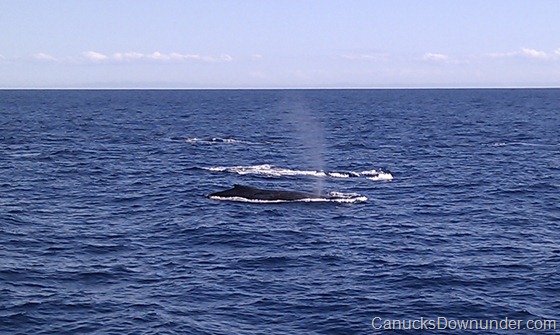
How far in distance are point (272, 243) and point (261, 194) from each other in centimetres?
1149

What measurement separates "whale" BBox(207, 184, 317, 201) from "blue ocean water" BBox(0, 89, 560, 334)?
3.13 ft

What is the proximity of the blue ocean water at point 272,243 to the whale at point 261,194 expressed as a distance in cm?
95

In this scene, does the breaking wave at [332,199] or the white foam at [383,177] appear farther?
the white foam at [383,177]

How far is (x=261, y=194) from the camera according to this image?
4788 centimetres

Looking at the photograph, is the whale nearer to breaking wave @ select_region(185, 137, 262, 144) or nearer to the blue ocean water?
the blue ocean water

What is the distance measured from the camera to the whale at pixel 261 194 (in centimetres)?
4734

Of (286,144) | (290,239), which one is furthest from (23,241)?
(286,144)

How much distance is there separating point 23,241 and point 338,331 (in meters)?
19.2

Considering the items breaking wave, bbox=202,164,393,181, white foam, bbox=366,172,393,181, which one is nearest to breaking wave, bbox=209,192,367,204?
white foam, bbox=366,172,393,181

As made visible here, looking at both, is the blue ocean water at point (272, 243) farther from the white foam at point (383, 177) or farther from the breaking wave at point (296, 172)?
the white foam at point (383, 177)

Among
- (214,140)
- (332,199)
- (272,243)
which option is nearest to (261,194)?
(332,199)

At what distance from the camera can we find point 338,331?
2470 centimetres

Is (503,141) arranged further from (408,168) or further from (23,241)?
(23,241)

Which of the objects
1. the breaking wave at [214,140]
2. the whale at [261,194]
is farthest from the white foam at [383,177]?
the breaking wave at [214,140]
